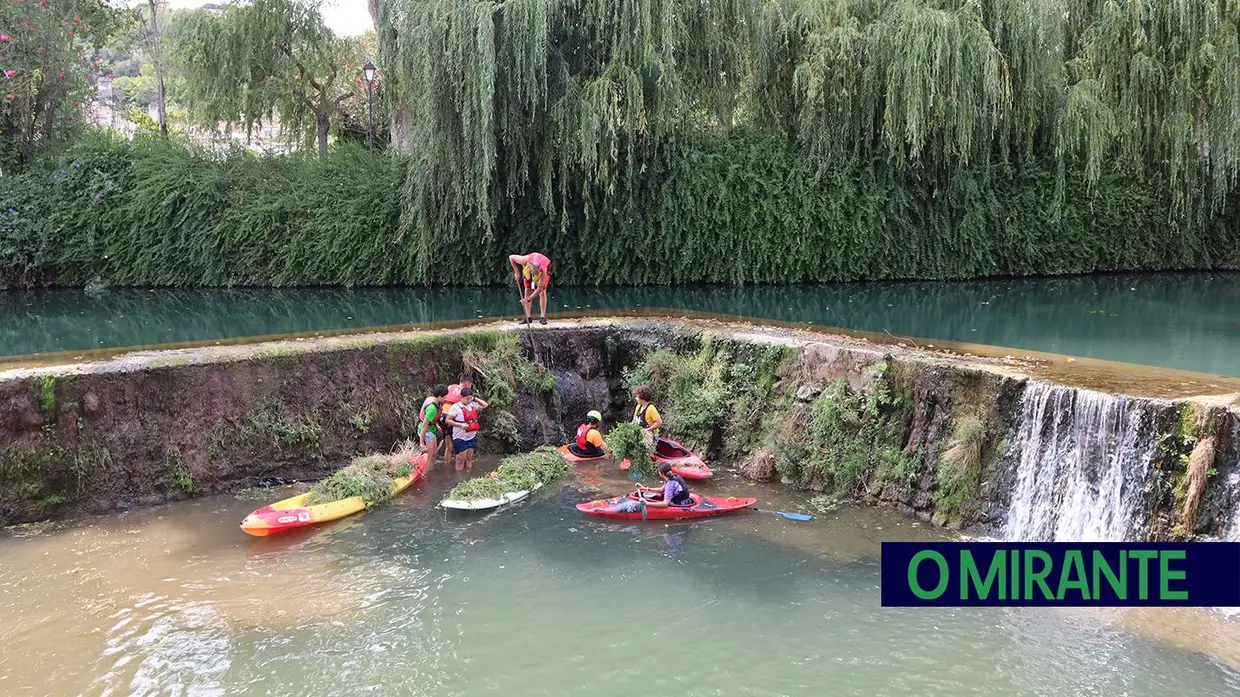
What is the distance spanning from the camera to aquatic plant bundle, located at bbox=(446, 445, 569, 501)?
1032 cm

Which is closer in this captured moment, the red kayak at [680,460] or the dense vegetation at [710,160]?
the red kayak at [680,460]

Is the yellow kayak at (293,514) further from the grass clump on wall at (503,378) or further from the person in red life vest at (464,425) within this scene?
the grass clump on wall at (503,378)

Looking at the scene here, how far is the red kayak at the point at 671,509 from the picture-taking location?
32.3 ft

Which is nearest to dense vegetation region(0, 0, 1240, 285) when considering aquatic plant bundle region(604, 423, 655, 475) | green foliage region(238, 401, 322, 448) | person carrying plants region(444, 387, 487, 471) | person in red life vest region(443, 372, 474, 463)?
person in red life vest region(443, 372, 474, 463)

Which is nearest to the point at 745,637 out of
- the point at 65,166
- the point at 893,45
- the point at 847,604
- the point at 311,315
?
the point at 847,604

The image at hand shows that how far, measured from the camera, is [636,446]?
11297mm

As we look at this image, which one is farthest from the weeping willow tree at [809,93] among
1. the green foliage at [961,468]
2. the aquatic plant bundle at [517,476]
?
the green foliage at [961,468]

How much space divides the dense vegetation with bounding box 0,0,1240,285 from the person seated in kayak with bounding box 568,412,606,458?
9230mm

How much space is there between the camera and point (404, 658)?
23.0 ft

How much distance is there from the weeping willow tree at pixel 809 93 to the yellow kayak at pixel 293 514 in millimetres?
11063

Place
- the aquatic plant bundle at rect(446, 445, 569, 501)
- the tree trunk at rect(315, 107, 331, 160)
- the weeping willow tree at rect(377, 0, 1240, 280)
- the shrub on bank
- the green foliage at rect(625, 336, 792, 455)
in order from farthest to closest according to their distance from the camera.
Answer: the tree trunk at rect(315, 107, 331, 160)
the shrub on bank
the weeping willow tree at rect(377, 0, 1240, 280)
the green foliage at rect(625, 336, 792, 455)
the aquatic plant bundle at rect(446, 445, 569, 501)

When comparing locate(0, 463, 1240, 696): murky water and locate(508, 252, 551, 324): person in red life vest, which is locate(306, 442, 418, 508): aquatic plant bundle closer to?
locate(0, 463, 1240, 696): murky water

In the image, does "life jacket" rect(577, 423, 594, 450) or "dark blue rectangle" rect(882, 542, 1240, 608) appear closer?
"dark blue rectangle" rect(882, 542, 1240, 608)

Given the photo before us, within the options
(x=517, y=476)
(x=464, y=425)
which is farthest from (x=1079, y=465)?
(x=464, y=425)
